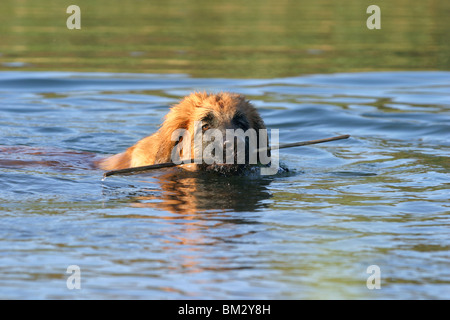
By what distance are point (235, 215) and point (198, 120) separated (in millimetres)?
1345

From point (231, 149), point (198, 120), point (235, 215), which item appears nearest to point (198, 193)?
point (231, 149)

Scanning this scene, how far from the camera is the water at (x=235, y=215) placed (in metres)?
5.11

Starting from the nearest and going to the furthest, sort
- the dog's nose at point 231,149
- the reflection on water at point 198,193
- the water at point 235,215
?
the water at point 235,215
the reflection on water at point 198,193
the dog's nose at point 231,149

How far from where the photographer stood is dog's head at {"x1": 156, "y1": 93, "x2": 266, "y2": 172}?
24.8ft

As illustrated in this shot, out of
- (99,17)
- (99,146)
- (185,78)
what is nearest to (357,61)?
(185,78)

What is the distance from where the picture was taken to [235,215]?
22.1 feet

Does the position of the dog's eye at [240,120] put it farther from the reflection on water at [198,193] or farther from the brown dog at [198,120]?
the reflection on water at [198,193]

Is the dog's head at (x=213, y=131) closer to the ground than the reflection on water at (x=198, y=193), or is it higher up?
higher up

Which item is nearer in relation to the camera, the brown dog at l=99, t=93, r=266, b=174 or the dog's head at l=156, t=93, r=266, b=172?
the dog's head at l=156, t=93, r=266, b=172

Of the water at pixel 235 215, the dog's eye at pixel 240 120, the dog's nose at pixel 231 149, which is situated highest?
the dog's eye at pixel 240 120

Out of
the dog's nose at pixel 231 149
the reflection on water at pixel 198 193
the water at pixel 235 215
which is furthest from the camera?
the dog's nose at pixel 231 149

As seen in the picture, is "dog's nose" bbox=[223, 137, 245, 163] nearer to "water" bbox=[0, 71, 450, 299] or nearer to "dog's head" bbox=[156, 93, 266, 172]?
"dog's head" bbox=[156, 93, 266, 172]

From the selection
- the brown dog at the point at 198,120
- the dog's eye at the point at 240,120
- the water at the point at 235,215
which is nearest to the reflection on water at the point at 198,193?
the water at the point at 235,215

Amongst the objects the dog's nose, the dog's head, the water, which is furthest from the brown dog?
the water
